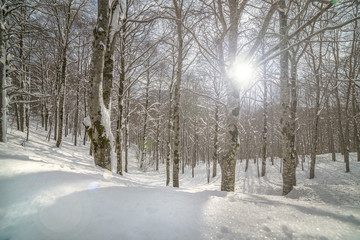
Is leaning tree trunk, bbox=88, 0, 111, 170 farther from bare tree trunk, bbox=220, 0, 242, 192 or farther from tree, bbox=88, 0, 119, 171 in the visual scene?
bare tree trunk, bbox=220, 0, 242, 192

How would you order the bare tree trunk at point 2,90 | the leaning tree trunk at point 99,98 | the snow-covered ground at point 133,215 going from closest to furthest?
the snow-covered ground at point 133,215
the leaning tree trunk at point 99,98
the bare tree trunk at point 2,90

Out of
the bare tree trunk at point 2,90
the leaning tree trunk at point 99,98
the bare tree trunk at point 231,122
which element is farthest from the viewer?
the bare tree trunk at point 2,90

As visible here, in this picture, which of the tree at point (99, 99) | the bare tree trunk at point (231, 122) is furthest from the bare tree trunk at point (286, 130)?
the tree at point (99, 99)

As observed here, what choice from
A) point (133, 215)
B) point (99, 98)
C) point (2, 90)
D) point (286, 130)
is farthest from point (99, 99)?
point (286, 130)

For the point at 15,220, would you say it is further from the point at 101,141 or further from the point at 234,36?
the point at 234,36

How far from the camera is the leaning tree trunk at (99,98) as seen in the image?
3.34 meters

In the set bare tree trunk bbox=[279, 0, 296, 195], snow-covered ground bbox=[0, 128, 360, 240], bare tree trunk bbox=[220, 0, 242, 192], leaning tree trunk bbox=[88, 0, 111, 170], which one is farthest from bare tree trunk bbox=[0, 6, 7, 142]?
bare tree trunk bbox=[279, 0, 296, 195]

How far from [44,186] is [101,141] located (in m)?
1.90

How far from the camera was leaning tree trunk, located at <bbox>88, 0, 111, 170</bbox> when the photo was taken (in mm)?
3340

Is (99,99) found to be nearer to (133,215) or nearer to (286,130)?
(133,215)

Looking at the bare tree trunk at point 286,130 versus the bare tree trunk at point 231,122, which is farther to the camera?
the bare tree trunk at point 286,130

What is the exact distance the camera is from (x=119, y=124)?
7.78 metres

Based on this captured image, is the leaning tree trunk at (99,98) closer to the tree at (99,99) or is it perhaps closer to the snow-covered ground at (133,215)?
the tree at (99,99)

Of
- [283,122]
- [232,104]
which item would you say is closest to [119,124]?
[232,104]
